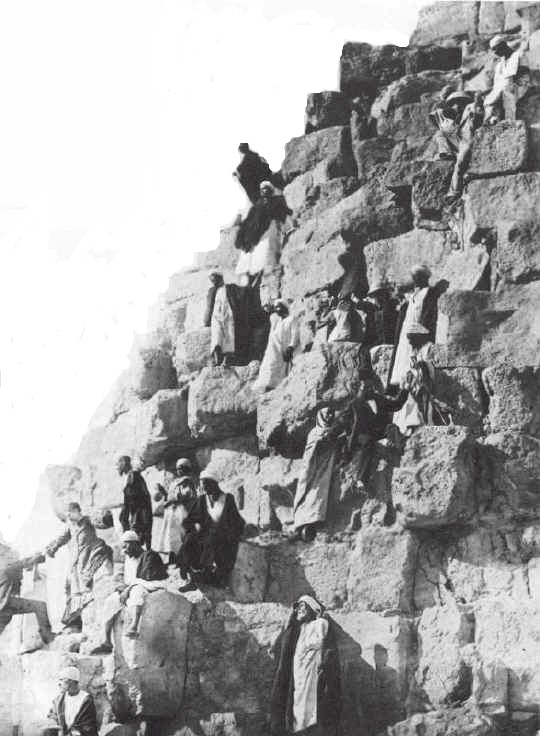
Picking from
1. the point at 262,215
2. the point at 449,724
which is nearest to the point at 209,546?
the point at 449,724

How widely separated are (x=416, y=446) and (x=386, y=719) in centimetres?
332

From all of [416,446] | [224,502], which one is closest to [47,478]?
[224,502]

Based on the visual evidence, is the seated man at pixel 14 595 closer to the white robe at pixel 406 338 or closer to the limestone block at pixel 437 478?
the white robe at pixel 406 338

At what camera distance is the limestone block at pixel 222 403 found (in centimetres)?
3559

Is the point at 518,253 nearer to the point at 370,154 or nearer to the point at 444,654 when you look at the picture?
the point at 370,154

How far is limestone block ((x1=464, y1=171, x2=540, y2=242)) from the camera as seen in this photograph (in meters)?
34.5

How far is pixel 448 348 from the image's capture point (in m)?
33.7

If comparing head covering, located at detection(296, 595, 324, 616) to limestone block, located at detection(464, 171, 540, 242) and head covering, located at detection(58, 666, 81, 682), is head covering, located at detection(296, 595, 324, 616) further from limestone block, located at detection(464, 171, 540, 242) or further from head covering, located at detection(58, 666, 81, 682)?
limestone block, located at detection(464, 171, 540, 242)

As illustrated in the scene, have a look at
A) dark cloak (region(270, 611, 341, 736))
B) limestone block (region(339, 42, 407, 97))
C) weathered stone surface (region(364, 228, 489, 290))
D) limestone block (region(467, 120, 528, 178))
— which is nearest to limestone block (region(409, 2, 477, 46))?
limestone block (region(339, 42, 407, 97))

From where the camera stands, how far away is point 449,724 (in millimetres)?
31234

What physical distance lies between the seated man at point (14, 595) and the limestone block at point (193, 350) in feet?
12.4

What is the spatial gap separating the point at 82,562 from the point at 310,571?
173 inches

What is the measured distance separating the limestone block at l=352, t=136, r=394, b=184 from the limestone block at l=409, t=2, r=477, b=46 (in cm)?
227

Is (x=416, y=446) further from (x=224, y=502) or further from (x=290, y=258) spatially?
(x=290, y=258)
